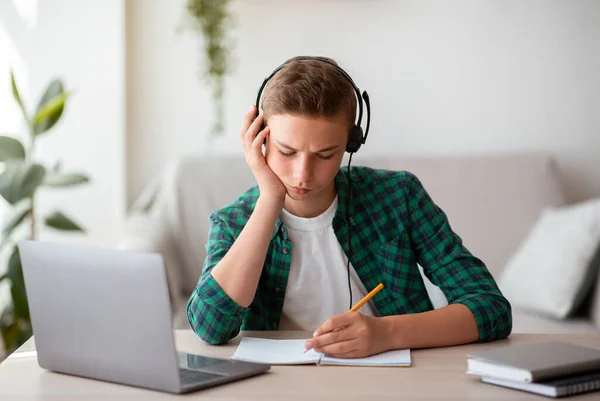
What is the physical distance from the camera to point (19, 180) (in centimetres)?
238

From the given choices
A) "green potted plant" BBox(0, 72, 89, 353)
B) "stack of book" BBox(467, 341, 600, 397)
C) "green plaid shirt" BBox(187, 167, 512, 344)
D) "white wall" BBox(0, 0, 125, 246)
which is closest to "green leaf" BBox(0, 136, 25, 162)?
"green potted plant" BBox(0, 72, 89, 353)

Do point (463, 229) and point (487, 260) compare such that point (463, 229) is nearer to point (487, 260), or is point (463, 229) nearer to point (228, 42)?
point (487, 260)

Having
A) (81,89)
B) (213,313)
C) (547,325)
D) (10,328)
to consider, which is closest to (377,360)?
(213,313)

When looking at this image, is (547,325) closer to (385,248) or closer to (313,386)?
(385,248)

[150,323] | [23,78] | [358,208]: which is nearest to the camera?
[150,323]

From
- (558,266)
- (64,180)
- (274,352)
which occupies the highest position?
(274,352)

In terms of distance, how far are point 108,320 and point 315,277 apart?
22.4 inches

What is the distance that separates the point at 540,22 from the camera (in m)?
2.87

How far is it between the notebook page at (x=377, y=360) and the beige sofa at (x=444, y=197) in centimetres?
147

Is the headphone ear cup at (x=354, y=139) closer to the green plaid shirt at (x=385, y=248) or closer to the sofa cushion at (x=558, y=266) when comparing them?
the green plaid shirt at (x=385, y=248)

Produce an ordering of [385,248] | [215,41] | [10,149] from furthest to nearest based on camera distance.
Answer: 1. [215,41]
2. [10,149]
3. [385,248]

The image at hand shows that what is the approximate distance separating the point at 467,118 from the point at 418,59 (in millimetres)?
287

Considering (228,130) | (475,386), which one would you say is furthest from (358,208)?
(228,130)

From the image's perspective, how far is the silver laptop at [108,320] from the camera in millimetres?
917
